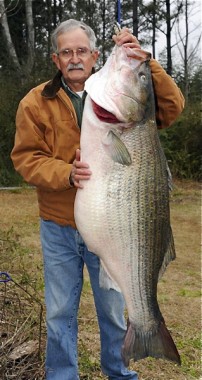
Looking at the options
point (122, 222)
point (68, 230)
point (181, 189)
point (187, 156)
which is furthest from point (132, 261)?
point (187, 156)

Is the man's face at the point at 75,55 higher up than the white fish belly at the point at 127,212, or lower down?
higher up

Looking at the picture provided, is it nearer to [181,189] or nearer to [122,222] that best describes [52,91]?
[122,222]

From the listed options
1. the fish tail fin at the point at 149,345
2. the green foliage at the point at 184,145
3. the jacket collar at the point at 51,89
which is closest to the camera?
the fish tail fin at the point at 149,345

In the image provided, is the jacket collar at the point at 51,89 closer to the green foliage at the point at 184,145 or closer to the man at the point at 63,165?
the man at the point at 63,165

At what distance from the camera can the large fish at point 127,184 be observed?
98.5 inches

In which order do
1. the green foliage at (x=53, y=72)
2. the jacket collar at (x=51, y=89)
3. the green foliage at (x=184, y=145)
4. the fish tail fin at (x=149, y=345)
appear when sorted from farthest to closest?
the green foliage at (x=184, y=145) → the green foliage at (x=53, y=72) → the jacket collar at (x=51, y=89) → the fish tail fin at (x=149, y=345)

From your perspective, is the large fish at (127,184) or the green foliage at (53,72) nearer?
the large fish at (127,184)

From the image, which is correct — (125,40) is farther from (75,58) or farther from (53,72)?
(53,72)

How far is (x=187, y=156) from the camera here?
14.1 meters

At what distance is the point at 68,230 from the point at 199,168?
452 inches

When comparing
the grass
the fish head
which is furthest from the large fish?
the grass

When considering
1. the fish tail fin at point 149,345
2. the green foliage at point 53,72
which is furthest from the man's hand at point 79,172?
the green foliage at point 53,72

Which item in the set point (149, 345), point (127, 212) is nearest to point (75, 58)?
point (127, 212)

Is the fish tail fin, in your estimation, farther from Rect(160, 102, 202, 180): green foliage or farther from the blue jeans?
Rect(160, 102, 202, 180): green foliage
